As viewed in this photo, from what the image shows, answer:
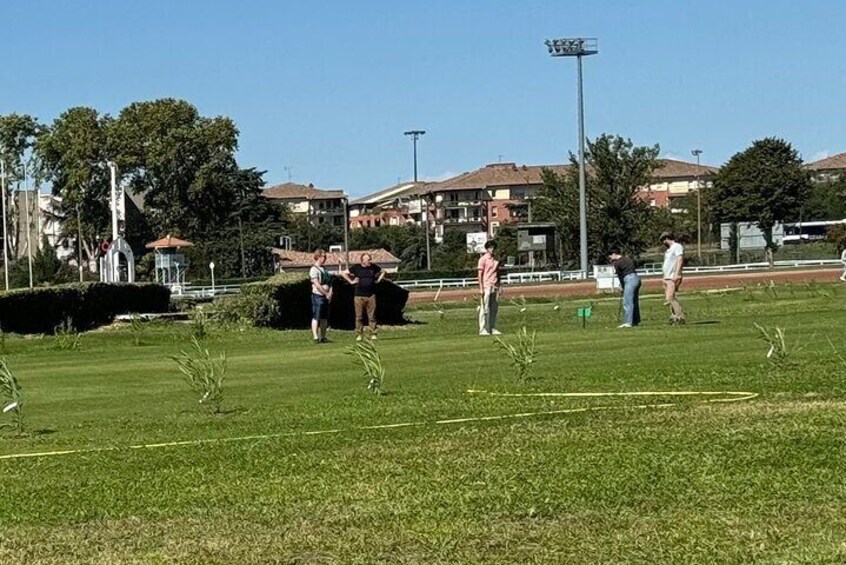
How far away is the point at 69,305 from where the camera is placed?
3478 centimetres

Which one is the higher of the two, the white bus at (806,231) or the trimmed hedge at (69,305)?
the white bus at (806,231)

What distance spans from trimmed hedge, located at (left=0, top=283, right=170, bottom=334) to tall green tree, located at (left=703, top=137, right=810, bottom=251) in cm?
6838

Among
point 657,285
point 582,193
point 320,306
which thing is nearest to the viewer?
point 320,306

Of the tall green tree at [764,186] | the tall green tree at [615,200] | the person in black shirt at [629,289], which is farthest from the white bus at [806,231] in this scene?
the person in black shirt at [629,289]

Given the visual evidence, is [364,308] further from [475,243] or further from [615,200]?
[475,243]

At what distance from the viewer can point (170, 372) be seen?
1967cm

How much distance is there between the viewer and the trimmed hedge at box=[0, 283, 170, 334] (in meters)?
33.5

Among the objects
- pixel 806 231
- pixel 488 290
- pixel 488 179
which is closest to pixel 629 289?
pixel 488 290

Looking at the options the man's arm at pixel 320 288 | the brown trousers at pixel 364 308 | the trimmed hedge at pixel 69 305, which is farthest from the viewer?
the trimmed hedge at pixel 69 305

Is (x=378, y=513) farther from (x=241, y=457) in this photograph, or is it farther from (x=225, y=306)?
(x=225, y=306)

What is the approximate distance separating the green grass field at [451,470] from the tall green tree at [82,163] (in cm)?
9692

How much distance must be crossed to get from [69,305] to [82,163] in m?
78.8

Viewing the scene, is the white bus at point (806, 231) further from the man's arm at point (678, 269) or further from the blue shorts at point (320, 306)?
the blue shorts at point (320, 306)

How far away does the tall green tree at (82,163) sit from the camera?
11062 centimetres
